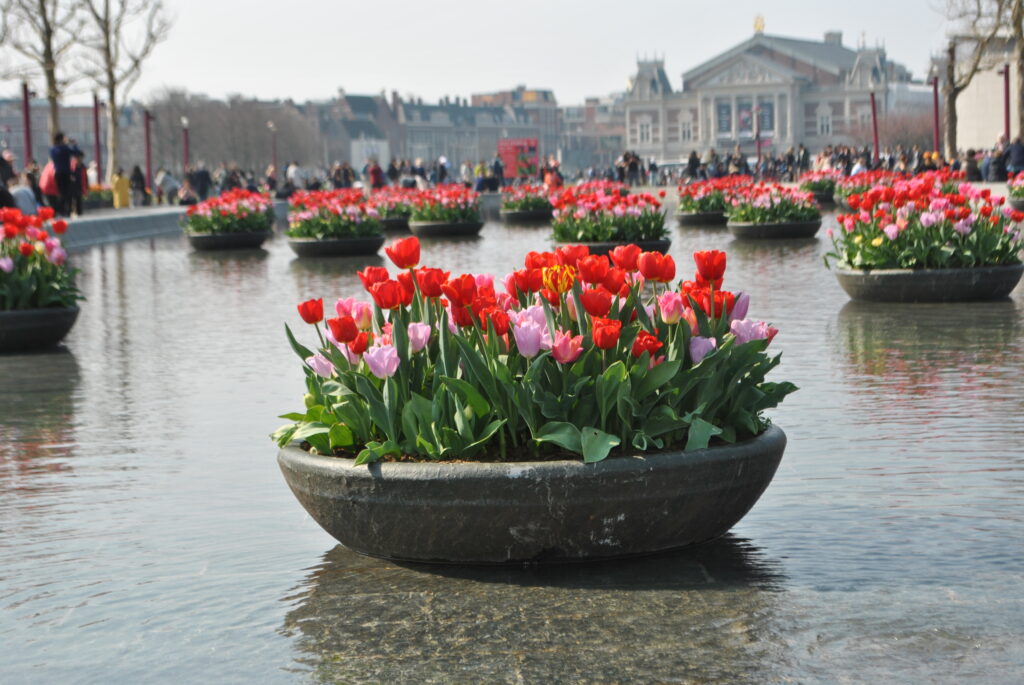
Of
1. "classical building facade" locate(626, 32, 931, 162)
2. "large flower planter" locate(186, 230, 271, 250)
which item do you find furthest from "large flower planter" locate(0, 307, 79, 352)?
"classical building facade" locate(626, 32, 931, 162)

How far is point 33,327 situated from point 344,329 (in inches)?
278

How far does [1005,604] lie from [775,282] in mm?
12079

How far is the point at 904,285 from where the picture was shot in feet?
41.6

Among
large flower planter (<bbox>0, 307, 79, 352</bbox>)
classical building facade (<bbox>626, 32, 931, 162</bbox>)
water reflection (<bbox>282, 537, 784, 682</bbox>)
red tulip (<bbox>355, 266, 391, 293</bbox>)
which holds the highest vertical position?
classical building facade (<bbox>626, 32, 931, 162</bbox>)

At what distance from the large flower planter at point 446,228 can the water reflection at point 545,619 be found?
77.6 feet

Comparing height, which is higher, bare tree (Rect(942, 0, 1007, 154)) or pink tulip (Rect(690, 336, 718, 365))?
bare tree (Rect(942, 0, 1007, 154))

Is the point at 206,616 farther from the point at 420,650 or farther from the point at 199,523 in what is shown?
the point at 199,523

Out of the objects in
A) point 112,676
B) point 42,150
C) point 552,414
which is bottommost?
point 112,676

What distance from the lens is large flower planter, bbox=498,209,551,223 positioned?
3491 cm

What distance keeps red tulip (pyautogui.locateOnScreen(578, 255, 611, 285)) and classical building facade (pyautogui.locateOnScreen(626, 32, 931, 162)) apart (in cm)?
14496

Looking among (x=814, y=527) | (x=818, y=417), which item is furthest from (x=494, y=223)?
(x=814, y=527)

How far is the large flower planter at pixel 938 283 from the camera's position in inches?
495

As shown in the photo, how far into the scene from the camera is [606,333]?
459cm

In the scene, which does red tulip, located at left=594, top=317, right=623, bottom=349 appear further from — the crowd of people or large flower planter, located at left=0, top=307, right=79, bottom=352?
the crowd of people
